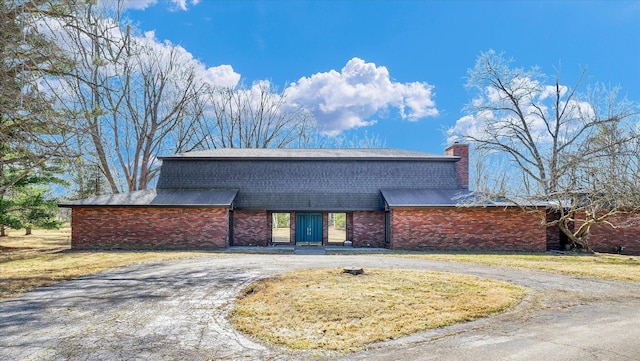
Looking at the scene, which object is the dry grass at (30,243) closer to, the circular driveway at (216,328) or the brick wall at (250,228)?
the brick wall at (250,228)

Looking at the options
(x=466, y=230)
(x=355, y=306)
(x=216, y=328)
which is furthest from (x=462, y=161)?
(x=216, y=328)

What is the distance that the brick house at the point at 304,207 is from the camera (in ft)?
57.6

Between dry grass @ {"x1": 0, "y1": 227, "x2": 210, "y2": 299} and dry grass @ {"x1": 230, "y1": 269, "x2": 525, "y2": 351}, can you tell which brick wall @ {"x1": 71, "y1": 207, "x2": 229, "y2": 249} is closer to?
dry grass @ {"x1": 0, "y1": 227, "x2": 210, "y2": 299}

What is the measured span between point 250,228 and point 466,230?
1082 cm

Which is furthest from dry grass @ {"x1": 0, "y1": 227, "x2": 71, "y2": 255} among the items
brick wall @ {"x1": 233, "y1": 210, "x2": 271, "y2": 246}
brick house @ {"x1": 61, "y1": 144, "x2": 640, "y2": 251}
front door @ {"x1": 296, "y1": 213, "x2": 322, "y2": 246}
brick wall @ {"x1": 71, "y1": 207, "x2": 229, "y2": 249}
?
front door @ {"x1": 296, "y1": 213, "x2": 322, "y2": 246}

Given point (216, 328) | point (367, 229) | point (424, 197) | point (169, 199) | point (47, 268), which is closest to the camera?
point (216, 328)

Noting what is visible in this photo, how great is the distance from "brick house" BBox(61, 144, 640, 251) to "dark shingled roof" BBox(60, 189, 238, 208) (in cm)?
5

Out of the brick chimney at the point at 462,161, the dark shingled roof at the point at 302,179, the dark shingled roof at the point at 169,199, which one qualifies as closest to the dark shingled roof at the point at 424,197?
the dark shingled roof at the point at 302,179

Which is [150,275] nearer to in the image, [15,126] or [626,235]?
[15,126]

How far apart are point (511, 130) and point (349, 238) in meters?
14.9

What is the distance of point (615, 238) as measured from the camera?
18.9m

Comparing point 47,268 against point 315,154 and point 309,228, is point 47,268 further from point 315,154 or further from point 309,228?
point 315,154

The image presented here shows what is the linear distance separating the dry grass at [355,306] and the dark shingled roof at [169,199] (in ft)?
31.8

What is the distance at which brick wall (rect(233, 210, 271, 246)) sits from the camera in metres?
18.8
